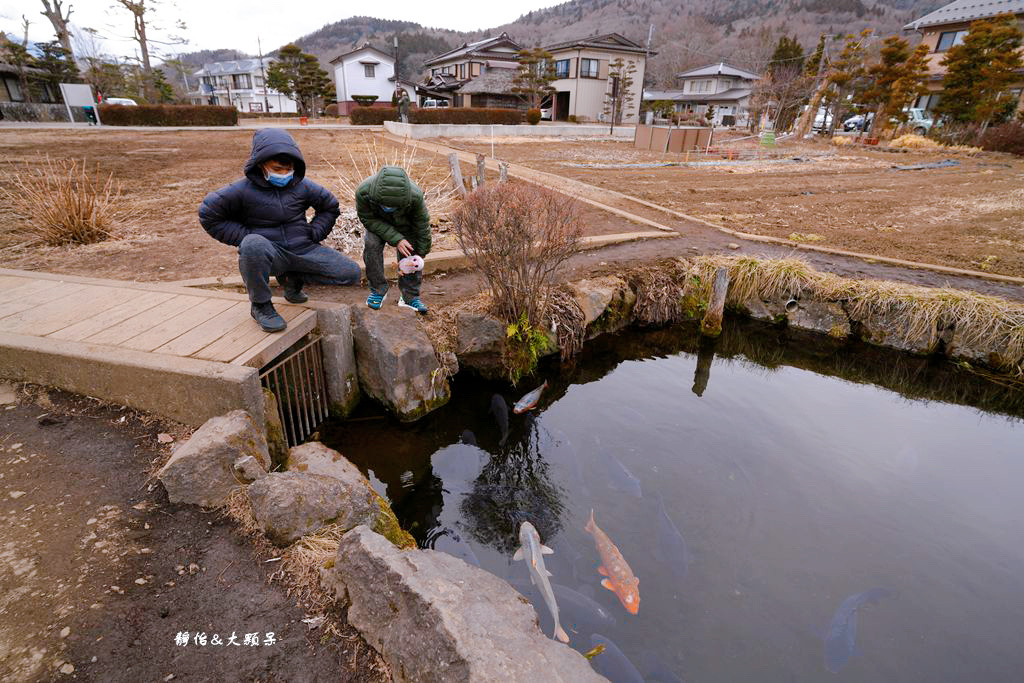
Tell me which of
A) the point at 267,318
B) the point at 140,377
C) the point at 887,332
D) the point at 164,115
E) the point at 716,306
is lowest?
the point at 887,332

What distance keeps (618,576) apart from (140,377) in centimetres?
287

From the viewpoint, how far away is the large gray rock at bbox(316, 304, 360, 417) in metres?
3.77

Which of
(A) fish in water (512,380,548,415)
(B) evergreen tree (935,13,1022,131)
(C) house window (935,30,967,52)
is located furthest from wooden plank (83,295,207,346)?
(C) house window (935,30,967,52)

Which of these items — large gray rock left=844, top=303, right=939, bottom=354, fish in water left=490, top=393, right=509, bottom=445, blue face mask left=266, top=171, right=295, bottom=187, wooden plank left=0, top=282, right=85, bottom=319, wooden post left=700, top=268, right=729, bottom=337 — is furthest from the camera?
wooden post left=700, top=268, right=729, bottom=337

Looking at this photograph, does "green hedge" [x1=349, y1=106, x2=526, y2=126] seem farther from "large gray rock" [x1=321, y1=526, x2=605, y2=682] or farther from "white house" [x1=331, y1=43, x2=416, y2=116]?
"large gray rock" [x1=321, y1=526, x2=605, y2=682]

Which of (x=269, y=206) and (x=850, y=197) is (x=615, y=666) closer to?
(x=269, y=206)

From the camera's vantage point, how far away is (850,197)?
10672 millimetres

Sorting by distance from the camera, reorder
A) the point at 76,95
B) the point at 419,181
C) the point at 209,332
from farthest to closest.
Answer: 1. the point at 76,95
2. the point at 419,181
3. the point at 209,332

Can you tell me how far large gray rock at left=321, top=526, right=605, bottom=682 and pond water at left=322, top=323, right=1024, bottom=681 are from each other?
792 millimetres

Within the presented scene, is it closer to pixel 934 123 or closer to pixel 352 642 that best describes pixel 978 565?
pixel 352 642

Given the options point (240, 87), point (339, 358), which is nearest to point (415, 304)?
point (339, 358)

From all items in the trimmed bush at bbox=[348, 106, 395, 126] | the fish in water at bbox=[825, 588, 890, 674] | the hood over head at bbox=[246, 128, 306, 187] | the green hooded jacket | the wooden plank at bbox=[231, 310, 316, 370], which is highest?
the trimmed bush at bbox=[348, 106, 395, 126]

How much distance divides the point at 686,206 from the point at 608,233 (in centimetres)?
300

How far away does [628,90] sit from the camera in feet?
110
